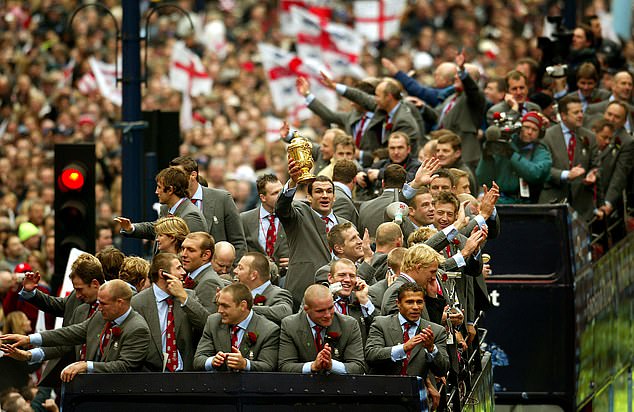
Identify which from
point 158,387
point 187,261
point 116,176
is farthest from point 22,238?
point 158,387

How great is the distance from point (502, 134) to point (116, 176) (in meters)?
10.2

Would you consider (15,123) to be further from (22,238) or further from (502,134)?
(502,134)

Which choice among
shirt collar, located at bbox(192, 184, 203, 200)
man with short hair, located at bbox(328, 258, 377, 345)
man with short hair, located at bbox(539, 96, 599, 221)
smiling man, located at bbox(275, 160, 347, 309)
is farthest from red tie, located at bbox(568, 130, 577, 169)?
man with short hair, located at bbox(328, 258, 377, 345)

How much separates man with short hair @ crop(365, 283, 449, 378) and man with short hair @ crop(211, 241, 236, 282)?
2296 millimetres

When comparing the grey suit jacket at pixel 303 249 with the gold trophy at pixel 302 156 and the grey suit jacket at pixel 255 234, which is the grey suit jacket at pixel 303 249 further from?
the grey suit jacket at pixel 255 234

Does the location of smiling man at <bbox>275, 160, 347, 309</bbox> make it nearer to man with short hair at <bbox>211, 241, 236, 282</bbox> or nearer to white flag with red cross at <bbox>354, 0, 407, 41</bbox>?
man with short hair at <bbox>211, 241, 236, 282</bbox>

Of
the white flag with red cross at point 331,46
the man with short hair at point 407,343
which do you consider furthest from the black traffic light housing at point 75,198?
the white flag with red cross at point 331,46

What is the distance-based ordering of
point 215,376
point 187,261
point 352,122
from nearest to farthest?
point 215,376, point 187,261, point 352,122

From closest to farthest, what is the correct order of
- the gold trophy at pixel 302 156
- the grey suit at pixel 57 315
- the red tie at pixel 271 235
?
the gold trophy at pixel 302 156 → the grey suit at pixel 57 315 → the red tie at pixel 271 235

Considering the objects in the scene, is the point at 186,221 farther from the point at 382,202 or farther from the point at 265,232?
the point at 382,202

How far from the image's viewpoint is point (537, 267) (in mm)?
20891

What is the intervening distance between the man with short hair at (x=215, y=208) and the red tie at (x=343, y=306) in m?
2.88

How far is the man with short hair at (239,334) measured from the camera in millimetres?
15008

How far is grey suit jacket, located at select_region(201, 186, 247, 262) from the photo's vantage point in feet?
60.7
